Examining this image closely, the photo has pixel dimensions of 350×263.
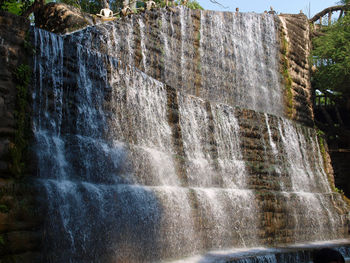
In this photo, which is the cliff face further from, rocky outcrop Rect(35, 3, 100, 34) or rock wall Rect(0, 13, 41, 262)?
rocky outcrop Rect(35, 3, 100, 34)

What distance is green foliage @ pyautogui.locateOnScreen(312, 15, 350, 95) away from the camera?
2052 cm

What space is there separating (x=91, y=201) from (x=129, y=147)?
7.63 feet

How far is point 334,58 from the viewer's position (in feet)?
68.9

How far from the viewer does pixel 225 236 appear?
32.2ft

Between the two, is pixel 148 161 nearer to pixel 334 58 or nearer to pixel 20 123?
pixel 20 123

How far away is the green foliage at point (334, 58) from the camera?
20.5m

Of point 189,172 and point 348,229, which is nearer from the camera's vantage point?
point 189,172

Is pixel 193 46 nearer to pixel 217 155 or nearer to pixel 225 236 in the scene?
pixel 217 155

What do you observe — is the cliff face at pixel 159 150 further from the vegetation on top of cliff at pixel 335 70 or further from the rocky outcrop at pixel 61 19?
the vegetation on top of cliff at pixel 335 70

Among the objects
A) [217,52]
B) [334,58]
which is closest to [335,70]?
[334,58]

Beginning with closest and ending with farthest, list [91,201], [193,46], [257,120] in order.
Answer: [91,201], [257,120], [193,46]

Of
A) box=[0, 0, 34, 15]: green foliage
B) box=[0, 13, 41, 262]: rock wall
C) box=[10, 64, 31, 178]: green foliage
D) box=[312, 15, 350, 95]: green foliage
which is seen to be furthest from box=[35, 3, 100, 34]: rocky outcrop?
box=[312, 15, 350, 95]: green foliage

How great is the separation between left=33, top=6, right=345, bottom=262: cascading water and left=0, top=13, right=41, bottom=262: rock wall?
11.1 inches

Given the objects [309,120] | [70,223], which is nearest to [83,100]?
[70,223]
